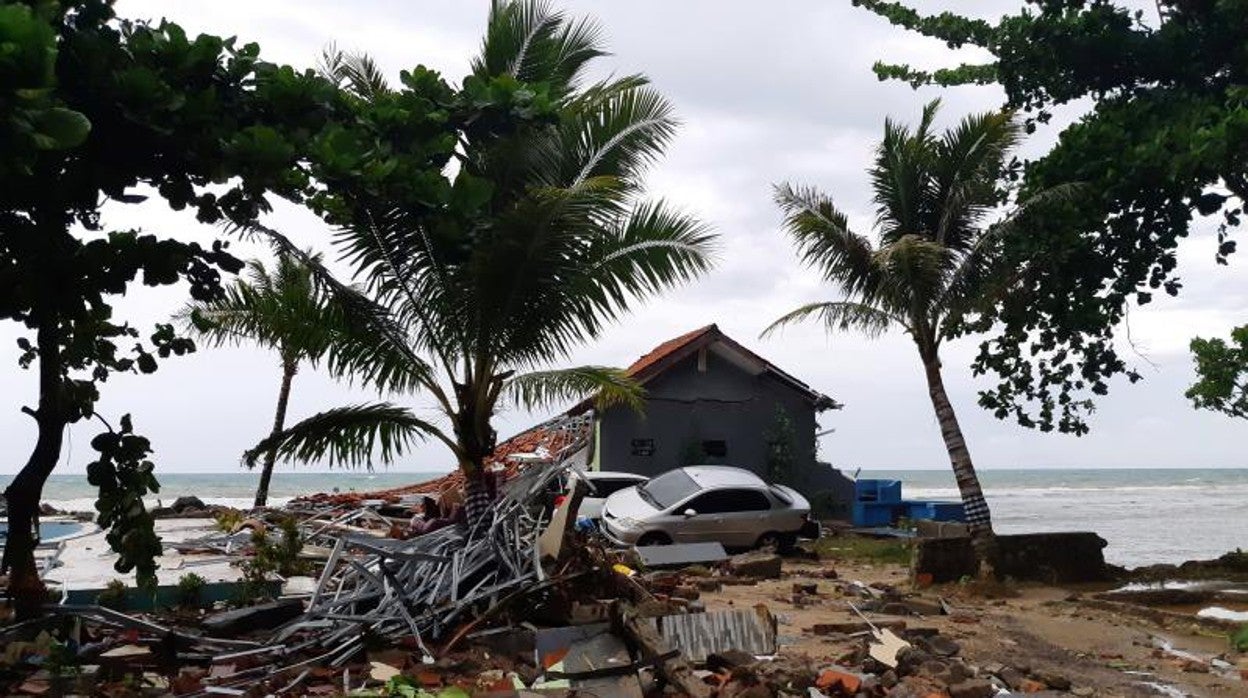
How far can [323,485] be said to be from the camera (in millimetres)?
81188

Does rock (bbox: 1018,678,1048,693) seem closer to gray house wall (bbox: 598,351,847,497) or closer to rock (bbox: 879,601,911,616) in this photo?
rock (bbox: 879,601,911,616)

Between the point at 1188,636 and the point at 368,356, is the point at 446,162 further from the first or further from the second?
the point at 1188,636

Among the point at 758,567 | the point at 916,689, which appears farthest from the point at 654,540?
the point at 916,689

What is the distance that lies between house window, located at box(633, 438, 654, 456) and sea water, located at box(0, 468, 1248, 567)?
26.7 ft

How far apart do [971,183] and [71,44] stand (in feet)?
48.3

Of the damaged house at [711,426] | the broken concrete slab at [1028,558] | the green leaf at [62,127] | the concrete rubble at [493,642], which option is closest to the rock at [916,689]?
the concrete rubble at [493,642]

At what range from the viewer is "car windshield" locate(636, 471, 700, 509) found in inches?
717

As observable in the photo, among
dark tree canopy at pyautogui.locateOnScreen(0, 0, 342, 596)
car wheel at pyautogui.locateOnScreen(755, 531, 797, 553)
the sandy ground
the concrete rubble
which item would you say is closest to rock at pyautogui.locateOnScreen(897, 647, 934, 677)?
the concrete rubble

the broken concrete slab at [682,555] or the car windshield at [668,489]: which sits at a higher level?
the car windshield at [668,489]

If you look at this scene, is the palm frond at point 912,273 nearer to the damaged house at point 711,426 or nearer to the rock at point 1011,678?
the damaged house at point 711,426

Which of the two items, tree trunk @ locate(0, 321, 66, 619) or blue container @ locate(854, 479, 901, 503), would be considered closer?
tree trunk @ locate(0, 321, 66, 619)


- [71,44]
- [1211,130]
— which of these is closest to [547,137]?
[71,44]

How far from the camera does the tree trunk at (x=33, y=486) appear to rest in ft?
25.4

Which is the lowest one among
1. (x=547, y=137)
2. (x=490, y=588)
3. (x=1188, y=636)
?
(x=1188, y=636)
